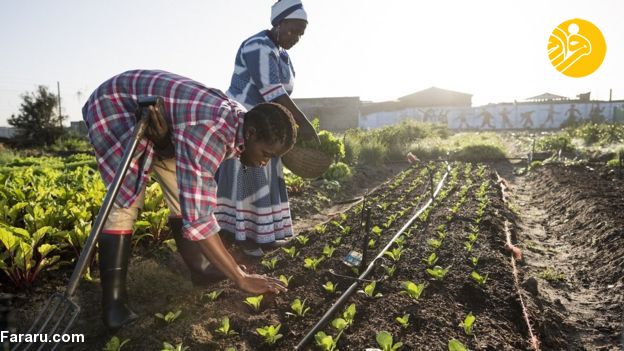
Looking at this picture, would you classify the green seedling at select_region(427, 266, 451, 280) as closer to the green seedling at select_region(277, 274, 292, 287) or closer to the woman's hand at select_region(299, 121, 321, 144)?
the green seedling at select_region(277, 274, 292, 287)

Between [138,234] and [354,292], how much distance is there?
186cm

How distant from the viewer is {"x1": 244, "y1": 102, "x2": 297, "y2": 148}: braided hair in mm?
1867

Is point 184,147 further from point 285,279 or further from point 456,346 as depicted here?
point 456,346

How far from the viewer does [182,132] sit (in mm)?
1790

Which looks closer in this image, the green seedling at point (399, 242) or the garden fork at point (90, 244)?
the garden fork at point (90, 244)

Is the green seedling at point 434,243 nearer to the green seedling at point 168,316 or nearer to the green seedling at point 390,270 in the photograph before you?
the green seedling at point 390,270

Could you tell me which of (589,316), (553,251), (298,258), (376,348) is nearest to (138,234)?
(298,258)

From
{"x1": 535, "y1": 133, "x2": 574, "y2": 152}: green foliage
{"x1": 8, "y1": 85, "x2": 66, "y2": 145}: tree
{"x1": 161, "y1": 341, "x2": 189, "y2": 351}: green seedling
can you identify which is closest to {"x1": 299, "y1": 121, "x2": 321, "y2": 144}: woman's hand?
{"x1": 161, "y1": 341, "x2": 189, "y2": 351}: green seedling

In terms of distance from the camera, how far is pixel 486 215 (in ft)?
15.1

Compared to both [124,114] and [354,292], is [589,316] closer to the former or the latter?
[354,292]

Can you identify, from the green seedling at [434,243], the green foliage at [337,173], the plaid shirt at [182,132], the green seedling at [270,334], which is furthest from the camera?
the green foliage at [337,173]

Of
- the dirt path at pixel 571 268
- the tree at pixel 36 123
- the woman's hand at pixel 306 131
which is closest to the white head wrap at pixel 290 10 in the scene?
the woman's hand at pixel 306 131

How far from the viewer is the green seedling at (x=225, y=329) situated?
207 centimetres

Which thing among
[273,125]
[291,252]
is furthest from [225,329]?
[291,252]
